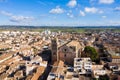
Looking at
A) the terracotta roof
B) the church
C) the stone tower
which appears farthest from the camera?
the stone tower

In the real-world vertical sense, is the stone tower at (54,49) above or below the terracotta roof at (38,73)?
above

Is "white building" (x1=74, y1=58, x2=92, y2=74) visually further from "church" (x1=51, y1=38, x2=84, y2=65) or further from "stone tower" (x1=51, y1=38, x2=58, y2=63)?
"stone tower" (x1=51, y1=38, x2=58, y2=63)

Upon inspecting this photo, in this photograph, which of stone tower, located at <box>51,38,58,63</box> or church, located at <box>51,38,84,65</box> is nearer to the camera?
church, located at <box>51,38,84,65</box>

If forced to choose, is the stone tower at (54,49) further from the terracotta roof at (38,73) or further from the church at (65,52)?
the terracotta roof at (38,73)

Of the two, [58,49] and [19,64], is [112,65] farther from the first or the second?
[19,64]

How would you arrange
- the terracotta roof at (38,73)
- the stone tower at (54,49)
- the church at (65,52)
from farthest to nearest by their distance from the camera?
the stone tower at (54,49) < the church at (65,52) < the terracotta roof at (38,73)

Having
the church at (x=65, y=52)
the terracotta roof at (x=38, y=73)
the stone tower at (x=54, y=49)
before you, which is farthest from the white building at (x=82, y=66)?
the terracotta roof at (x=38, y=73)

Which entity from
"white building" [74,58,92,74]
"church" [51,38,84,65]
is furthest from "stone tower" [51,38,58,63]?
"white building" [74,58,92,74]

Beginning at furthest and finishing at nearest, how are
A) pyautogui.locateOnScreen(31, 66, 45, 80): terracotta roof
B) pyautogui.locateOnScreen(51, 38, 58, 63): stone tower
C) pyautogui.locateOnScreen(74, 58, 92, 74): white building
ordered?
1. pyautogui.locateOnScreen(51, 38, 58, 63): stone tower
2. pyautogui.locateOnScreen(74, 58, 92, 74): white building
3. pyautogui.locateOnScreen(31, 66, 45, 80): terracotta roof

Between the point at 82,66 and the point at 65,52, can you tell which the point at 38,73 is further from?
the point at 65,52

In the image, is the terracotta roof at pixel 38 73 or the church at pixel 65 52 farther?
the church at pixel 65 52

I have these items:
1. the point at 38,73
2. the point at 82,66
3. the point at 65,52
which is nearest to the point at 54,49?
the point at 65,52
